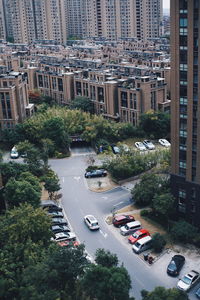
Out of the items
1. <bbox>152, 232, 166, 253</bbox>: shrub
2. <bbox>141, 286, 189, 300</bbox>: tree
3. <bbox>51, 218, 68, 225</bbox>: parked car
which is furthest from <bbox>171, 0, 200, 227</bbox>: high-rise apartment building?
<bbox>141, 286, 189, 300</bbox>: tree

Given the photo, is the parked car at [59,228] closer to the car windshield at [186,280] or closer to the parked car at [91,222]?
the parked car at [91,222]

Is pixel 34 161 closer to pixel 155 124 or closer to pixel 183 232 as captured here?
pixel 183 232

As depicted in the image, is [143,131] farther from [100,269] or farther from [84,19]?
[84,19]

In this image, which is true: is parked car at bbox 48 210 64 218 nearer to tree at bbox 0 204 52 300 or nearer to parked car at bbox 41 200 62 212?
parked car at bbox 41 200 62 212

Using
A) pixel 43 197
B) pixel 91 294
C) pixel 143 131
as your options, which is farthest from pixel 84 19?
pixel 91 294

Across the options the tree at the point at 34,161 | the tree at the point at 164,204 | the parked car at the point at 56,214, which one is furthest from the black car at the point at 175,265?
the tree at the point at 34,161

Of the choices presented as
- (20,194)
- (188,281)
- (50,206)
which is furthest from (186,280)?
(20,194)
